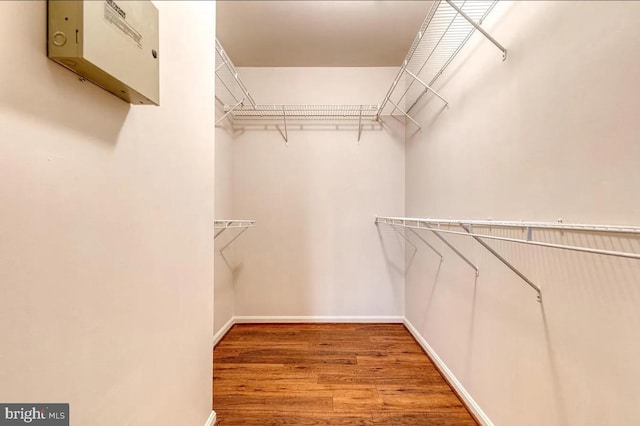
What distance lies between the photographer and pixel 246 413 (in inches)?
59.5

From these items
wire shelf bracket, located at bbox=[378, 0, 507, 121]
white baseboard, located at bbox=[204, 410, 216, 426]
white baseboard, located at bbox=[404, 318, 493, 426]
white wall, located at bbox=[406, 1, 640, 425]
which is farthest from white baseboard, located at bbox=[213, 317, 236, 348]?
wire shelf bracket, located at bbox=[378, 0, 507, 121]

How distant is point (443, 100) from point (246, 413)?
93.4 inches

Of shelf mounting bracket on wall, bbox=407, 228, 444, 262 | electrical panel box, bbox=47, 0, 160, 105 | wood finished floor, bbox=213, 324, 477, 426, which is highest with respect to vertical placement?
electrical panel box, bbox=47, 0, 160, 105

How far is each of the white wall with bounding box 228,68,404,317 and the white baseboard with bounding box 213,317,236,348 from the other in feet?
0.41

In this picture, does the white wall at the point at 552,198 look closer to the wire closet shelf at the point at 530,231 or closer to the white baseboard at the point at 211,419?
the wire closet shelf at the point at 530,231

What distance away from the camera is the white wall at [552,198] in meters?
0.77

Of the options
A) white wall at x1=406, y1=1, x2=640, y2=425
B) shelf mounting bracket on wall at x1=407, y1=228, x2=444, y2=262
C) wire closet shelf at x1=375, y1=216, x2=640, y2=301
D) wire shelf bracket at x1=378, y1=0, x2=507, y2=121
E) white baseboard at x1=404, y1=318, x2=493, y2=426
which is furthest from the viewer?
shelf mounting bracket on wall at x1=407, y1=228, x2=444, y2=262

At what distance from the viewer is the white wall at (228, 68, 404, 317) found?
108 inches

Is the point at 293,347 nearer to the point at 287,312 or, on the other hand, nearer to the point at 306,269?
the point at 287,312

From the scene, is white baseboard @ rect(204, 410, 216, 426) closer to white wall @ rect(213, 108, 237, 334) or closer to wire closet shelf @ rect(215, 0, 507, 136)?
white wall @ rect(213, 108, 237, 334)

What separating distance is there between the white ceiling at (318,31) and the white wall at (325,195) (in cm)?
17

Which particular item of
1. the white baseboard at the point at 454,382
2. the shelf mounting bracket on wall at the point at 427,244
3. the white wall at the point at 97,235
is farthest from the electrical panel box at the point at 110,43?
the white baseboard at the point at 454,382

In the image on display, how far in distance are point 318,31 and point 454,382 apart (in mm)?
2793

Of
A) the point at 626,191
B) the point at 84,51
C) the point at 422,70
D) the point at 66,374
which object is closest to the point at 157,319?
the point at 66,374
